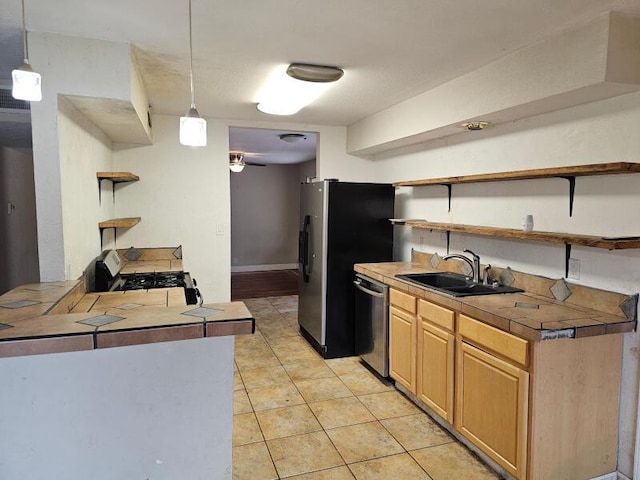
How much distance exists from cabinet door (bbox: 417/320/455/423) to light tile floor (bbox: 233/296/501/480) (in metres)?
0.18

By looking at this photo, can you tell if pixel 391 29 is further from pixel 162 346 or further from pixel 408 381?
pixel 408 381

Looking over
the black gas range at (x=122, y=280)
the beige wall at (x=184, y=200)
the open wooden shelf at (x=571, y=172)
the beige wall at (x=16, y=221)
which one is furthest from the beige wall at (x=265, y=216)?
the open wooden shelf at (x=571, y=172)

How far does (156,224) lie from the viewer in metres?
4.27

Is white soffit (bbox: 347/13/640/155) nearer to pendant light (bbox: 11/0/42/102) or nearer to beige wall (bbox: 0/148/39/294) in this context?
pendant light (bbox: 11/0/42/102)

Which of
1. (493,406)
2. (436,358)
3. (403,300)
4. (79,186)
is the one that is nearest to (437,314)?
(436,358)

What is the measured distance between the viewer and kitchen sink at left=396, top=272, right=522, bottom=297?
284cm

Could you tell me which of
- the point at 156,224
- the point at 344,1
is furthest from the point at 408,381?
the point at 156,224

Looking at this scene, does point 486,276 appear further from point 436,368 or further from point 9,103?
point 9,103

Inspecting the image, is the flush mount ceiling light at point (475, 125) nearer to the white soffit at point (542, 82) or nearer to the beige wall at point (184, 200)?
the white soffit at point (542, 82)

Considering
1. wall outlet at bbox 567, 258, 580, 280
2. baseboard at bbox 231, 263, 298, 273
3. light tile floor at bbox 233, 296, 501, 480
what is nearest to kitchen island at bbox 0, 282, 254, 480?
light tile floor at bbox 233, 296, 501, 480

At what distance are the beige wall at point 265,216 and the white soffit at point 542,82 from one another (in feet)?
19.5

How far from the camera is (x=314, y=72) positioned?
2695 mm

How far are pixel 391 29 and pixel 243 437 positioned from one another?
2.48 m

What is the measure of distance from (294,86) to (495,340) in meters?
2.18
